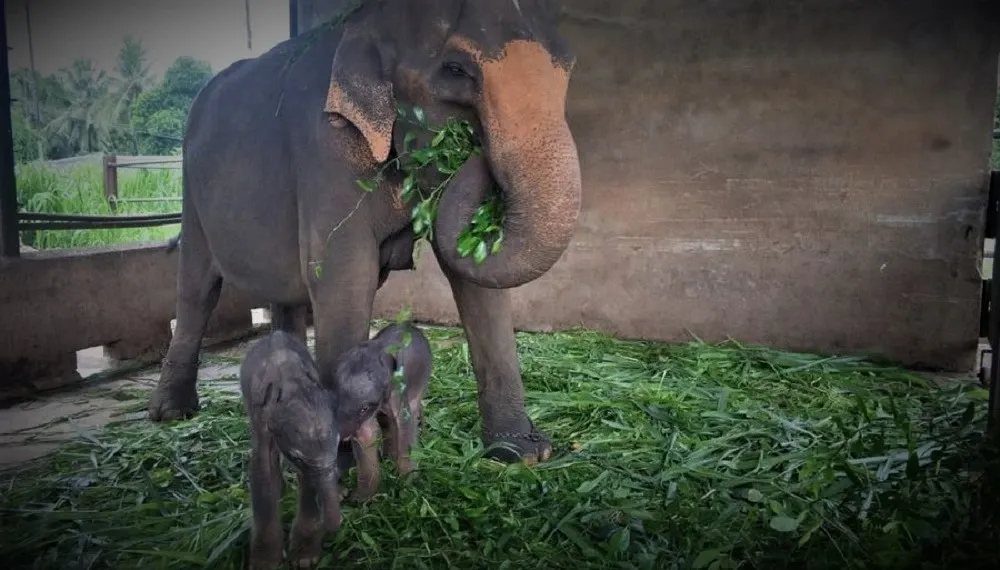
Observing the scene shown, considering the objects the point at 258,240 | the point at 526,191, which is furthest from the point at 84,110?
the point at 526,191

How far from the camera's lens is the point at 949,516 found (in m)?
2.74

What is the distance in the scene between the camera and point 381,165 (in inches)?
142

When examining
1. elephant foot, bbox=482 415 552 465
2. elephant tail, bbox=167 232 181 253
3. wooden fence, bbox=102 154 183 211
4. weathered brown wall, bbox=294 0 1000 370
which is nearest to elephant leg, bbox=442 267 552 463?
elephant foot, bbox=482 415 552 465

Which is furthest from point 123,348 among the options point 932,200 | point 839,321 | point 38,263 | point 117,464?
point 932,200

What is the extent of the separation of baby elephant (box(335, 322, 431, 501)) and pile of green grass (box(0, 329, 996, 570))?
0.41 ft

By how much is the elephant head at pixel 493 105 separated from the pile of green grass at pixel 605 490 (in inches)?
35.8

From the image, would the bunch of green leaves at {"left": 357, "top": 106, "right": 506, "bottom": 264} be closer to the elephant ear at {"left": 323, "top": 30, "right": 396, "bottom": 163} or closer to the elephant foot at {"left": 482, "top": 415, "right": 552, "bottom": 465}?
the elephant ear at {"left": 323, "top": 30, "right": 396, "bottom": 163}

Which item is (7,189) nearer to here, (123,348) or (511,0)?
(123,348)

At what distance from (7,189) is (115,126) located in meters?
1.19

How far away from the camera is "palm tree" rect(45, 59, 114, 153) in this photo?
5.86 m

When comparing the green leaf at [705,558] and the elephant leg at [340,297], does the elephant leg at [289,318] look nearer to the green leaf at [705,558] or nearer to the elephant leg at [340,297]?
the elephant leg at [340,297]

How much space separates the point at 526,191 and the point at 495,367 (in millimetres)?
1211

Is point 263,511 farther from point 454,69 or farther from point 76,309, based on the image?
point 76,309

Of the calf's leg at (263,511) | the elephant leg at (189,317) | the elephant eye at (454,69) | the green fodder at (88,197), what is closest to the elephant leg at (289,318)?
the elephant leg at (189,317)
